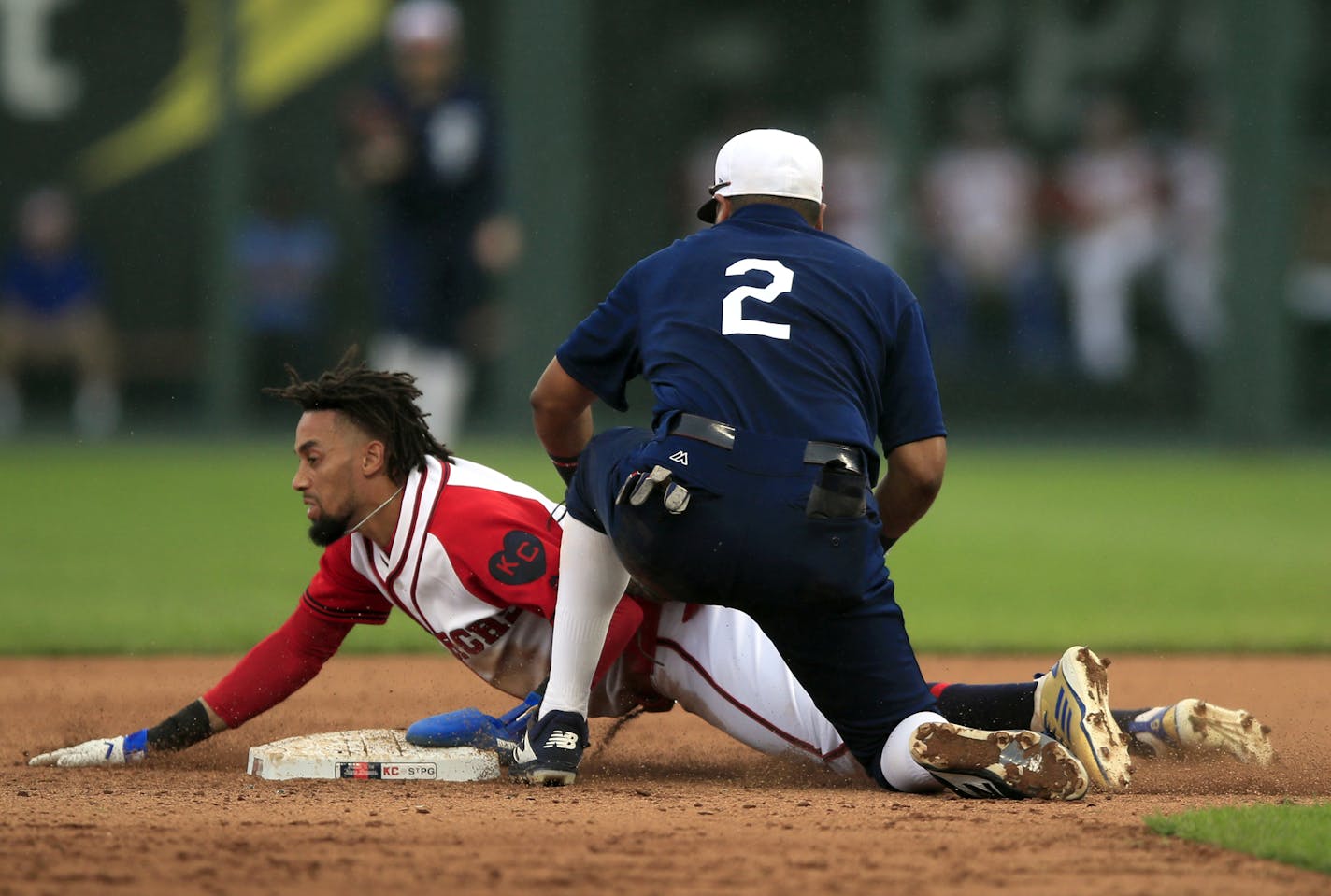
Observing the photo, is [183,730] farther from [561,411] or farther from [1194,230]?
[1194,230]

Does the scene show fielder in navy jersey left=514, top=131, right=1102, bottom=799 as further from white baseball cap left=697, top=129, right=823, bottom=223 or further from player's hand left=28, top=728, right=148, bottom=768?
player's hand left=28, top=728, right=148, bottom=768

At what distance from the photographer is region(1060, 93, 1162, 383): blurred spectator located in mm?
15758

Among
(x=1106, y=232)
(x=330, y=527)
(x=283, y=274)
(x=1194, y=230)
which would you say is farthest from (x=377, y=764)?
(x=1194, y=230)

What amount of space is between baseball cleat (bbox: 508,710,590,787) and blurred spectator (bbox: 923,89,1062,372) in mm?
11614

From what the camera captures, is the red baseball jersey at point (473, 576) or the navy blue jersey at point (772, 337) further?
the red baseball jersey at point (473, 576)

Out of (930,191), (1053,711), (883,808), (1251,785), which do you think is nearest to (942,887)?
(883,808)

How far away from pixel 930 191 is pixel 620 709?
11515 mm

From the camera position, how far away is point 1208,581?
914cm

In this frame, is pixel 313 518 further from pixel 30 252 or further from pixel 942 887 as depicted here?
pixel 30 252

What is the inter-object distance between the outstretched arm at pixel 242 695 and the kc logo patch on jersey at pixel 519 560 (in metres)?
0.56

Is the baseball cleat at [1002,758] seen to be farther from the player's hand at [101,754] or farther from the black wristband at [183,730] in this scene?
the player's hand at [101,754]

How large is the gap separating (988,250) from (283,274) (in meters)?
5.80

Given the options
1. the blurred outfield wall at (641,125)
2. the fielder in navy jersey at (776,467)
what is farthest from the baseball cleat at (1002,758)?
the blurred outfield wall at (641,125)

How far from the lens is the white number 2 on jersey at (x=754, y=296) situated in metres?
4.21
